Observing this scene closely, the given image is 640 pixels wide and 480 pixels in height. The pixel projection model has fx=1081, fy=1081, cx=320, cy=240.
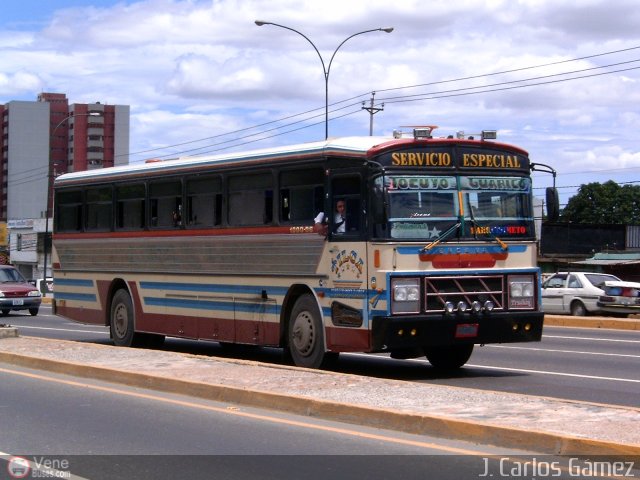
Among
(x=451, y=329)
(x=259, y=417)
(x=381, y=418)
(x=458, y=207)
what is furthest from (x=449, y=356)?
(x=381, y=418)

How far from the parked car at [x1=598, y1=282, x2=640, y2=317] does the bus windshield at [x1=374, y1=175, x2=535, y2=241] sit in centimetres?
1449

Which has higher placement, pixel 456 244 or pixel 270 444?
pixel 456 244

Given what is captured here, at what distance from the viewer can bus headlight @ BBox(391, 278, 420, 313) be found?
13.8 meters

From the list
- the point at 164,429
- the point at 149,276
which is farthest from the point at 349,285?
the point at 149,276

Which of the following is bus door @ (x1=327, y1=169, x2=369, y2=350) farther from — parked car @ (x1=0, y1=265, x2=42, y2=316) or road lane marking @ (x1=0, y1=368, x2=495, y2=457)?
parked car @ (x1=0, y1=265, x2=42, y2=316)

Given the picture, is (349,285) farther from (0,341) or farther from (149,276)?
(0,341)

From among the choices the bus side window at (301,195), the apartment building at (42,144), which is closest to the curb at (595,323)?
the bus side window at (301,195)

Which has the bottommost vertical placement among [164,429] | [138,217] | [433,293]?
[164,429]

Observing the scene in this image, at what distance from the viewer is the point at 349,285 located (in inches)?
558

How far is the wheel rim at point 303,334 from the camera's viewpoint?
1491 cm

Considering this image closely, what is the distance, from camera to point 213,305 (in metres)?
17.2

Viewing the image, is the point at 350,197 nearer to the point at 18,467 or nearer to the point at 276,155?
the point at 276,155

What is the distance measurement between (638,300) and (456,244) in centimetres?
1581

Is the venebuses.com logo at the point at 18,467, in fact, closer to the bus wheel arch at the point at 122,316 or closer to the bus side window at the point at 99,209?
the bus wheel arch at the point at 122,316
